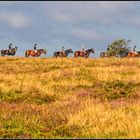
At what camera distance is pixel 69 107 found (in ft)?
58.7

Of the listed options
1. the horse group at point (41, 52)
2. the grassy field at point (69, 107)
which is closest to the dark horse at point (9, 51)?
the horse group at point (41, 52)

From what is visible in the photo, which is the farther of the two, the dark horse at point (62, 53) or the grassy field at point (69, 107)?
the dark horse at point (62, 53)

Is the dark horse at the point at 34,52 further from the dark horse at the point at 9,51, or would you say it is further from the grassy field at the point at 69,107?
the grassy field at the point at 69,107

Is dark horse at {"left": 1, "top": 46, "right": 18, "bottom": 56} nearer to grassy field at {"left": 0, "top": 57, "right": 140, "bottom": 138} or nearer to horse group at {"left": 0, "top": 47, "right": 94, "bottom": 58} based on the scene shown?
horse group at {"left": 0, "top": 47, "right": 94, "bottom": 58}

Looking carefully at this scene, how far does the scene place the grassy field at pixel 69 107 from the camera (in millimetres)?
13602

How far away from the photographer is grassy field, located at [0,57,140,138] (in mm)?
13602

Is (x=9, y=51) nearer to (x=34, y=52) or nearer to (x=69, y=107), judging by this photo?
(x=34, y=52)

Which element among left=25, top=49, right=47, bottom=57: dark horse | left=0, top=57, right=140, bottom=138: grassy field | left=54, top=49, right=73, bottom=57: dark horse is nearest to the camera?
left=0, top=57, right=140, bottom=138: grassy field

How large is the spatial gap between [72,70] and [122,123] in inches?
876

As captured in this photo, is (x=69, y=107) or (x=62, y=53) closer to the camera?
(x=69, y=107)

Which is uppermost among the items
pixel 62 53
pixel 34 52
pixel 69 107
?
pixel 34 52

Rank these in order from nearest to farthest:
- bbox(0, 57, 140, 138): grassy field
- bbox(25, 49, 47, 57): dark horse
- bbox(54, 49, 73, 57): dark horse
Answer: bbox(0, 57, 140, 138): grassy field, bbox(25, 49, 47, 57): dark horse, bbox(54, 49, 73, 57): dark horse

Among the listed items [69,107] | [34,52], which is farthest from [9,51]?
[69,107]

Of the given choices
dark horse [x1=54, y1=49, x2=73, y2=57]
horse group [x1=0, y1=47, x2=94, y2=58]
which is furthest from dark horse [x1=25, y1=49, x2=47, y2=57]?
dark horse [x1=54, y1=49, x2=73, y2=57]
